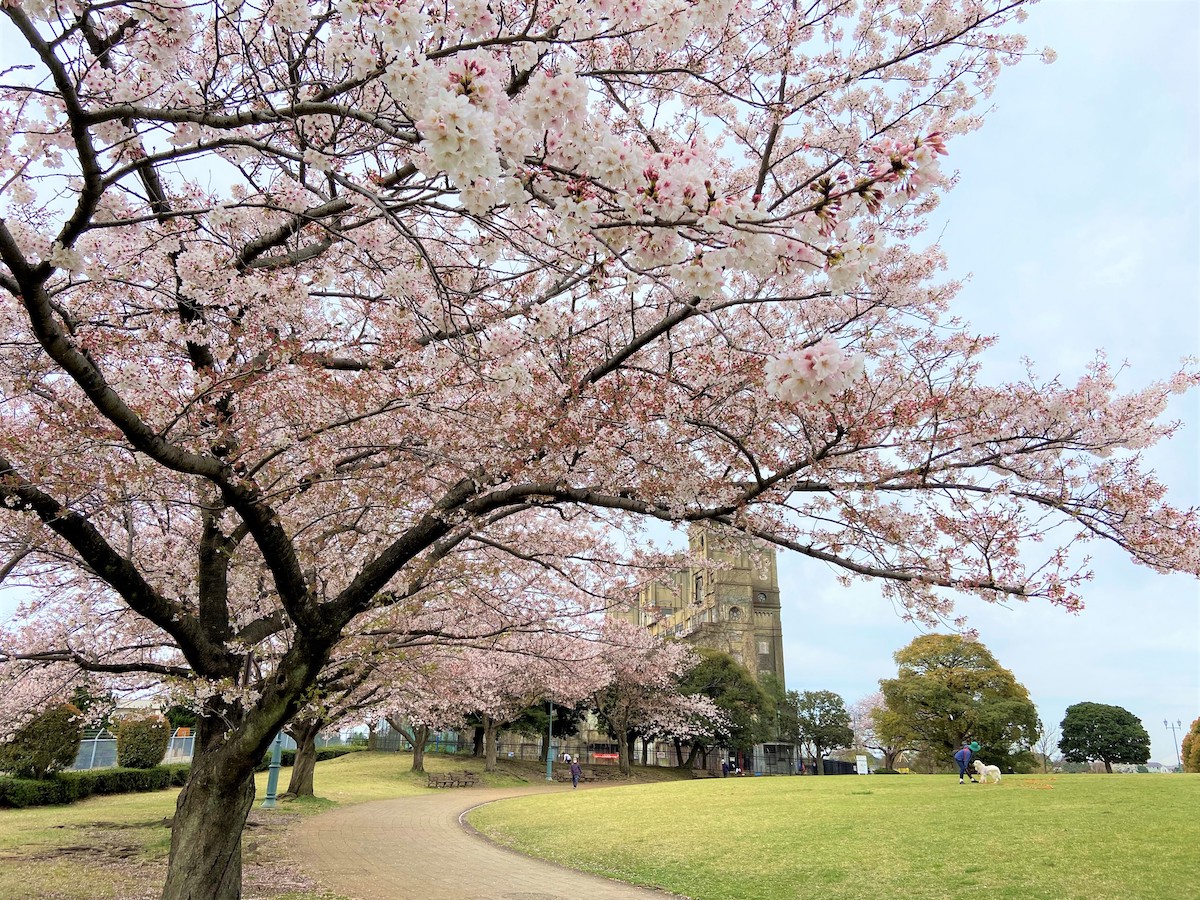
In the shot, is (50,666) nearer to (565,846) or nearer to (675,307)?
(565,846)

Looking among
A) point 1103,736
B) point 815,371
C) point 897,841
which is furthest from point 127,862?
point 1103,736

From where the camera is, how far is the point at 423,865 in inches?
452

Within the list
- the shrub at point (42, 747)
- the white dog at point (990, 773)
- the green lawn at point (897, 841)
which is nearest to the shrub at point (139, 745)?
the shrub at point (42, 747)

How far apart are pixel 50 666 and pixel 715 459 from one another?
9828mm

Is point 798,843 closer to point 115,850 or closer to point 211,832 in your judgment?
point 211,832

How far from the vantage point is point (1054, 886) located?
809 cm

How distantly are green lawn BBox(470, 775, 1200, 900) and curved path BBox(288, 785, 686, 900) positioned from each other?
673 mm

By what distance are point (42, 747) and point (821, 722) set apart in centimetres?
4208

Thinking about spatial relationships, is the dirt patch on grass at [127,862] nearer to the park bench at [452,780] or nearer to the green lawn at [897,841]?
the green lawn at [897,841]

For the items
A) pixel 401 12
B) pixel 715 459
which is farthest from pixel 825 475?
pixel 401 12

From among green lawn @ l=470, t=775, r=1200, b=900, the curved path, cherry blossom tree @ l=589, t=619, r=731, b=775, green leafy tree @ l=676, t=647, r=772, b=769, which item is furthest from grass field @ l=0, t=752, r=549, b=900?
green leafy tree @ l=676, t=647, r=772, b=769

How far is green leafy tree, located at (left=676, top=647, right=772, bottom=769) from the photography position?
38406mm

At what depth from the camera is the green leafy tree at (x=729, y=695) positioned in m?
38.4

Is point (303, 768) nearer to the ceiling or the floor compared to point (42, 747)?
nearer to the floor
